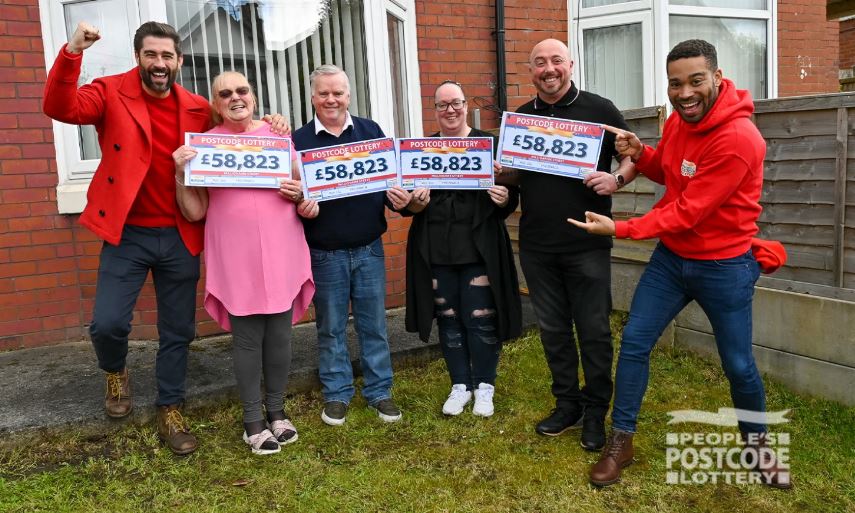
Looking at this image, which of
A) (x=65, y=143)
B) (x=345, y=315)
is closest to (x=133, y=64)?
(x=65, y=143)

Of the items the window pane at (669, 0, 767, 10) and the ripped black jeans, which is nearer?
the ripped black jeans

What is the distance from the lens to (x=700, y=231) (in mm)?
2951

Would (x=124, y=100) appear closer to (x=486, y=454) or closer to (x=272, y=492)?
(x=272, y=492)

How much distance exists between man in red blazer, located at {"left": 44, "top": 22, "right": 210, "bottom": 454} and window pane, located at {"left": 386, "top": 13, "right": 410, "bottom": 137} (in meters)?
2.43

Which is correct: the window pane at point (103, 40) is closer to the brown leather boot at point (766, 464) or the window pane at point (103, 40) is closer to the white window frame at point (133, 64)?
the white window frame at point (133, 64)

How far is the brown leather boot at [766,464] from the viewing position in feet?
10.1

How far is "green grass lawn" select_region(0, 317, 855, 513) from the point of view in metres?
3.07

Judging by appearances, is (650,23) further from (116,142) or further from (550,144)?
(116,142)

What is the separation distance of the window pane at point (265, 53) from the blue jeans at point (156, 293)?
78.3 inches

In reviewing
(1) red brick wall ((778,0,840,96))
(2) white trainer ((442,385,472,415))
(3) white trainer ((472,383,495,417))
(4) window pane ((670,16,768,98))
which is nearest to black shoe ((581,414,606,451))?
(3) white trainer ((472,383,495,417))

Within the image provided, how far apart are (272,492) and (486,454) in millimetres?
1072

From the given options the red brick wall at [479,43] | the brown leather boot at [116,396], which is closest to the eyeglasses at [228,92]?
the brown leather boot at [116,396]

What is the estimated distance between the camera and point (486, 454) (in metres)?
3.54

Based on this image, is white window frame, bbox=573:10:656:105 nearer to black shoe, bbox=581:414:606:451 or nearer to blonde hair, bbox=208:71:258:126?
black shoe, bbox=581:414:606:451
